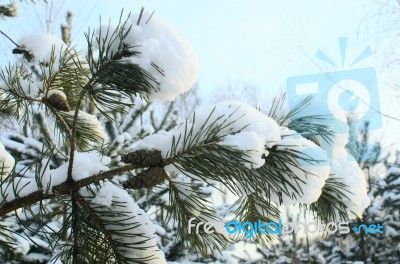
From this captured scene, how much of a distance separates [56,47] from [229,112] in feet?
2.13

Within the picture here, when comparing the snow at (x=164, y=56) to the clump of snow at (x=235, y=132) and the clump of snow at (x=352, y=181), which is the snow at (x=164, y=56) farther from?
the clump of snow at (x=352, y=181)

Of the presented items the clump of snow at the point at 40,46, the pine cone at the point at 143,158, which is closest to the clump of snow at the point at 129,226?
the pine cone at the point at 143,158

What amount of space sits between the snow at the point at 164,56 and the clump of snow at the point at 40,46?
15.4 inches

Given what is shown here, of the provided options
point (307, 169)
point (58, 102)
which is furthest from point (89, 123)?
point (307, 169)

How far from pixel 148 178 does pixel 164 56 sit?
229 mm

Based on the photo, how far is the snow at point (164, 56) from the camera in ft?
2.40

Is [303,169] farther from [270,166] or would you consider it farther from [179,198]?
[179,198]

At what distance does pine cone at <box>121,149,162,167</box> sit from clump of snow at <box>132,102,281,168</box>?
0.01 meters

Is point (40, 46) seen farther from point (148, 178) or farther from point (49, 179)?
point (148, 178)

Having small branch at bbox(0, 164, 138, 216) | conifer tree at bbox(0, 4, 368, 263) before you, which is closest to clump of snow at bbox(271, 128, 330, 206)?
conifer tree at bbox(0, 4, 368, 263)

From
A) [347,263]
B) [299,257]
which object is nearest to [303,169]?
[347,263]

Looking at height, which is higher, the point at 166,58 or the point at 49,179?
the point at 166,58

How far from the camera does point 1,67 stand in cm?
105

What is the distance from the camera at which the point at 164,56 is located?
28.8 inches
